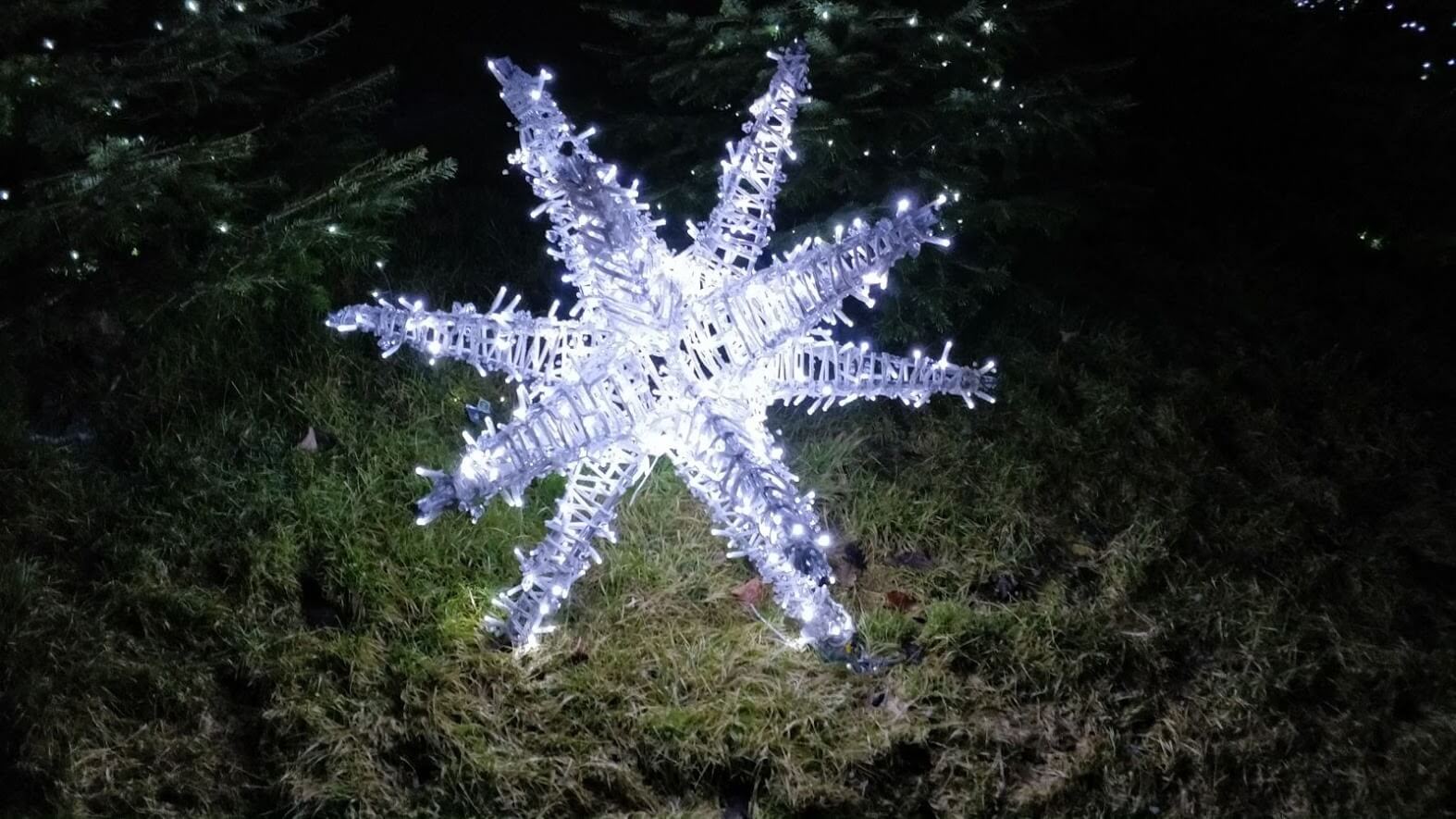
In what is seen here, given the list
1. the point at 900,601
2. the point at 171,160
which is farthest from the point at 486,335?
the point at 900,601

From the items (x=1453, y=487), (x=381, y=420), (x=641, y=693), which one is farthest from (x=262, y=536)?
(x=1453, y=487)

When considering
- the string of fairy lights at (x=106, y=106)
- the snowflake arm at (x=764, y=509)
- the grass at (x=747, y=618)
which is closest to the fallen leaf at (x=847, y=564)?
the grass at (x=747, y=618)

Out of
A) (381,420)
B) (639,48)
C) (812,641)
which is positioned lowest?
(812,641)

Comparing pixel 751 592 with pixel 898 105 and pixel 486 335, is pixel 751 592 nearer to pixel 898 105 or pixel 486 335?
pixel 486 335

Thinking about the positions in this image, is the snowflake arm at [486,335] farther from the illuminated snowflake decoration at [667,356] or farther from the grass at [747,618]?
the grass at [747,618]

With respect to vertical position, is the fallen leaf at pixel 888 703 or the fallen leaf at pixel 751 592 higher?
the fallen leaf at pixel 751 592

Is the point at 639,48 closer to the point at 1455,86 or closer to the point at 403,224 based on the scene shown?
the point at 403,224
